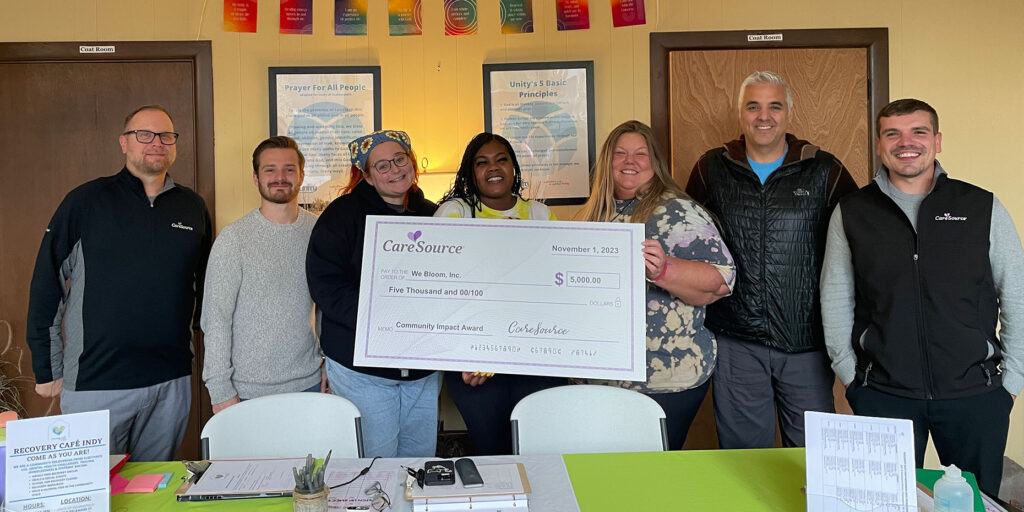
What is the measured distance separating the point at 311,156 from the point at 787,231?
7.61 ft

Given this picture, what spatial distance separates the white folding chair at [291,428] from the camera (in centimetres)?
209

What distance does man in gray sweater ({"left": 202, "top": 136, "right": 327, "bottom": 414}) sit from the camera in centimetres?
260

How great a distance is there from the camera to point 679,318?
246 cm

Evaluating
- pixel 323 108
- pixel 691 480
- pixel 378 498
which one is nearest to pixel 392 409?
pixel 378 498

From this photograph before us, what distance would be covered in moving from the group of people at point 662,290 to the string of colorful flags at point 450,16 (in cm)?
111

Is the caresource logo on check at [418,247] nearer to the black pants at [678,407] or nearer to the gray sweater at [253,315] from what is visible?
the gray sweater at [253,315]

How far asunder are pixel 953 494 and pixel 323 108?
10.3ft

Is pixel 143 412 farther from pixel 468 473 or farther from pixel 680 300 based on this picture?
pixel 680 300

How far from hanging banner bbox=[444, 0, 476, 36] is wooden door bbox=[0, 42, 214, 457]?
1.23m

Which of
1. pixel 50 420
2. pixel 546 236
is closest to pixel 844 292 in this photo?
pixel 546 236

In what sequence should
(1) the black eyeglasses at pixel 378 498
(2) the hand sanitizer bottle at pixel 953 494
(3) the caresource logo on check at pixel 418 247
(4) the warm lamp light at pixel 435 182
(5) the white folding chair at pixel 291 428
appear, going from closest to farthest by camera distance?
(2) the hand sanitizer bottle at pixel 953 494 < (1) the black eyeglasses at pixel 378 498 < (5) the white folding chair at pixel 291 428 < (3) the caresource logo on check at pixel 418 247 < (4) the warm lamp light at pixel 435 182

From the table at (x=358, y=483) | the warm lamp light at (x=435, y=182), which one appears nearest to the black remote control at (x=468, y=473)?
the table at (x=358, y=483)

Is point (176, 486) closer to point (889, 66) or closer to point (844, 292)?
point (844, 292)

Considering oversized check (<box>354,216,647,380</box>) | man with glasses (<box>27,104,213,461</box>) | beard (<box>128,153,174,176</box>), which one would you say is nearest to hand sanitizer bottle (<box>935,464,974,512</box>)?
oversized check (<box>354,216,647,380</box>)
